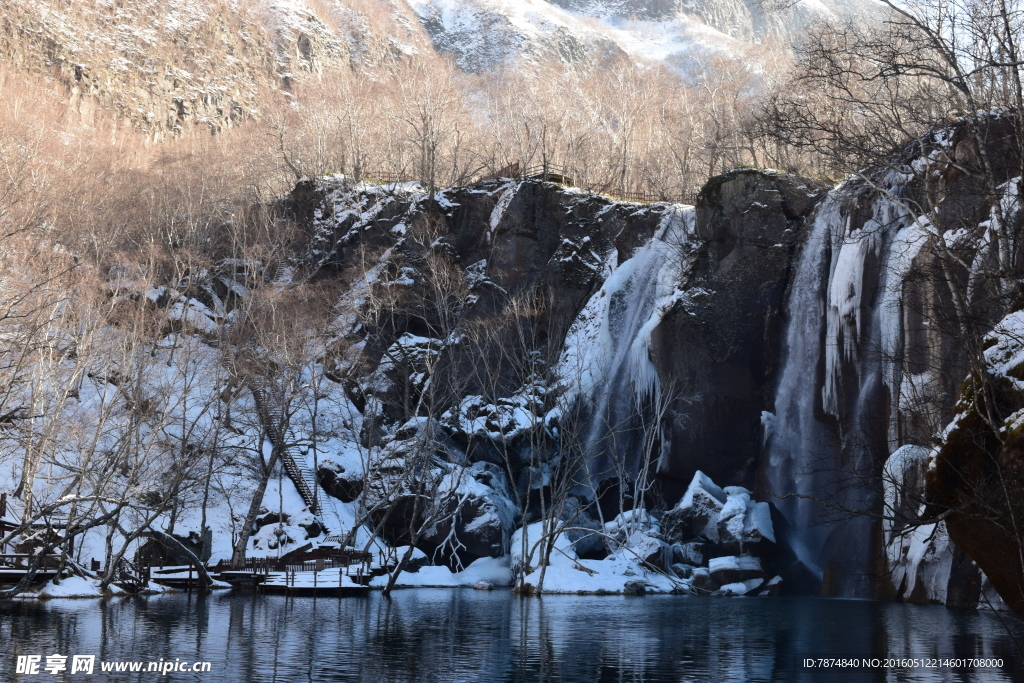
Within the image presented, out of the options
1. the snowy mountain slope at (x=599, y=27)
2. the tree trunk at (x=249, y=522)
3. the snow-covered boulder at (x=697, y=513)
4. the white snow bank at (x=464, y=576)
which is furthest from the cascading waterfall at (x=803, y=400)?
the snowy mountain slope at (x=599, y=27)

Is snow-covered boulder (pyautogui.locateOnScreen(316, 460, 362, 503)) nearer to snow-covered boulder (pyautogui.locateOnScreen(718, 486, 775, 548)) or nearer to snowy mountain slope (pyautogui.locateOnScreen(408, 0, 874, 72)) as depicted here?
snow-covered boulder (pyautogui.locateOnScreen(718, 486, 775, 548))

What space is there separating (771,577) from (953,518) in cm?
2029

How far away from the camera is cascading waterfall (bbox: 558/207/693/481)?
33938 mm

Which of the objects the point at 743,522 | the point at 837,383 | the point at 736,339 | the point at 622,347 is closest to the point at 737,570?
the point at 743,522

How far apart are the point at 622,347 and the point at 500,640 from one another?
801 inches

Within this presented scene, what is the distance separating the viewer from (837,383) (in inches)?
1109

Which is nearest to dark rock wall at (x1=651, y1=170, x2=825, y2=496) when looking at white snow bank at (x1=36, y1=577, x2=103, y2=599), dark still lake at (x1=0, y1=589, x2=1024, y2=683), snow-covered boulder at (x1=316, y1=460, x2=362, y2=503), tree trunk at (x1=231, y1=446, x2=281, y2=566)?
dark still lake at (x1=0, y1=589, x2=1024, y2=683)

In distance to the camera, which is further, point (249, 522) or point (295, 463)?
point (295, 463)

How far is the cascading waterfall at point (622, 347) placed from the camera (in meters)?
33.9

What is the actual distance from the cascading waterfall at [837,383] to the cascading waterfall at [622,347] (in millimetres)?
4777

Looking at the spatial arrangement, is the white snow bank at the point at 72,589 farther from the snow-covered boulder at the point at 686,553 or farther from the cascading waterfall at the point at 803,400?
the cascading waterfall at the point at 803,400

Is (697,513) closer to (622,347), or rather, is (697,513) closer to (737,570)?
(737,570)

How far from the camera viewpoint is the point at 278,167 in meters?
54.8

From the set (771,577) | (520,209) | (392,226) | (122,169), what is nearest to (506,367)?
(520,209)
